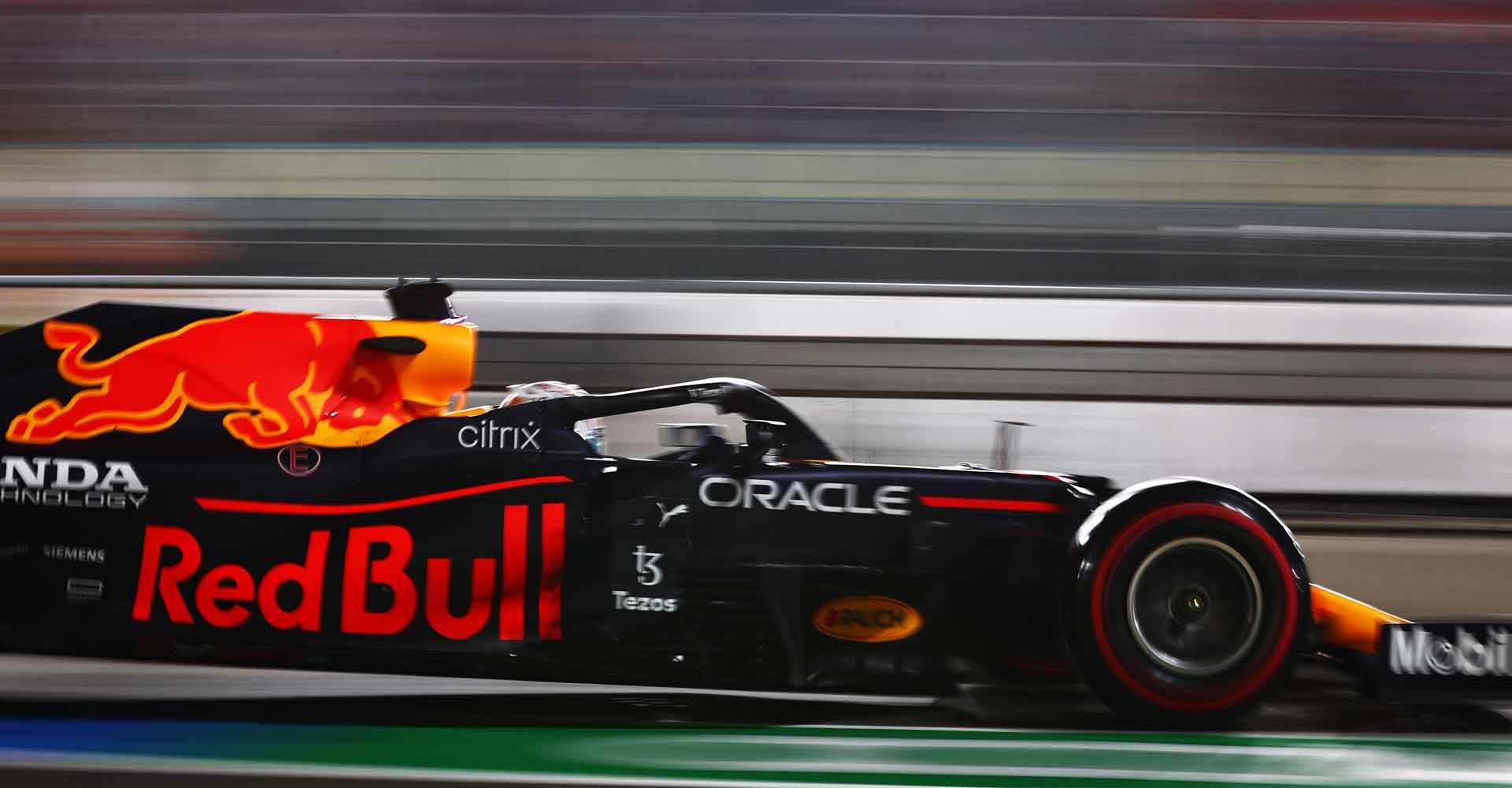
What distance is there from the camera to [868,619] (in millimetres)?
3314

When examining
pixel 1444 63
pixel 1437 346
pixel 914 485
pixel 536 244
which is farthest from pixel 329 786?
pixel 1444 63

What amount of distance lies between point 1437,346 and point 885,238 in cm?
265

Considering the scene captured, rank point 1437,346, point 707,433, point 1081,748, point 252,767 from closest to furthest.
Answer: point 252,767, point 1081,748, point 707,433, point 1437,346

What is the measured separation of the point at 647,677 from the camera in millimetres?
3316

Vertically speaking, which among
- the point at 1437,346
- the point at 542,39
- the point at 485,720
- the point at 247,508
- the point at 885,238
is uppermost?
the point at 542,39

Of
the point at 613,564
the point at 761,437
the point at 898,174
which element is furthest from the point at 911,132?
the point at 613,564

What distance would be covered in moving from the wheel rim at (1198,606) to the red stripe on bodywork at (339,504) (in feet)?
4.88

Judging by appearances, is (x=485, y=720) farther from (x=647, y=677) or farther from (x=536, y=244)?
(x=536, y=244)

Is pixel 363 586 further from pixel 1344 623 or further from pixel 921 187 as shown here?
pixel 921 187

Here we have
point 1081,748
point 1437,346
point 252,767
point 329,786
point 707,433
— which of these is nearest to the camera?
point 329,786

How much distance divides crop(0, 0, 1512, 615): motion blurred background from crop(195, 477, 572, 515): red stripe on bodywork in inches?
133

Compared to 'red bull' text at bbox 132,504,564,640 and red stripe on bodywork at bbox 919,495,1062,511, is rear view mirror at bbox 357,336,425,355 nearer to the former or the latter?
'red bull' text at bbox 132,504,564,640

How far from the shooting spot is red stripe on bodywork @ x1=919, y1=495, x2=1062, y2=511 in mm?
3348

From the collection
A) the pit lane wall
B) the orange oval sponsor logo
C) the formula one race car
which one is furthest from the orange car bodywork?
the pit lane wall
